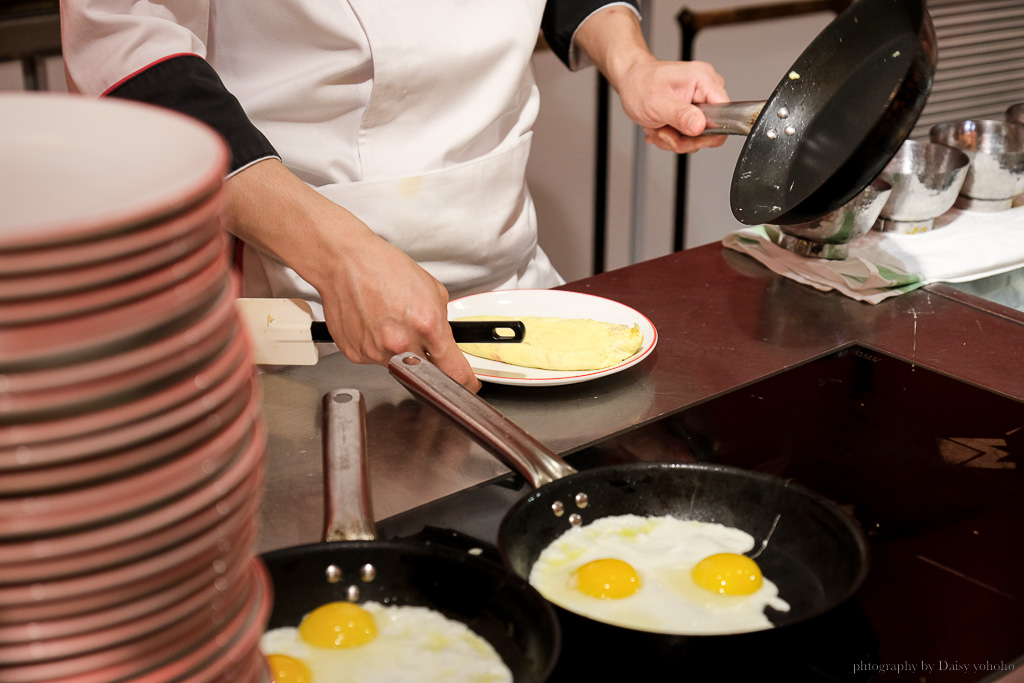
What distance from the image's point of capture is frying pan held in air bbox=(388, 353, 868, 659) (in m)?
0.81

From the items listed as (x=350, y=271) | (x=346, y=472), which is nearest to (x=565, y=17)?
(x=350, y=271)

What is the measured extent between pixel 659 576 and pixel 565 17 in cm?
123

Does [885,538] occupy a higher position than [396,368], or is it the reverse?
[396,368]

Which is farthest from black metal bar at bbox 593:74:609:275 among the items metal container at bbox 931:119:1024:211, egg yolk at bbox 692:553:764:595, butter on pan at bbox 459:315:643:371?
egg yolk at bbox 692:553:764:595

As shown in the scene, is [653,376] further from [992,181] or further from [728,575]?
[992,181]

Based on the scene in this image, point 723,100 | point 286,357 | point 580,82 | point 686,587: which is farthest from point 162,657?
point 580,82

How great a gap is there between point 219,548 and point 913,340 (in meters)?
1.14

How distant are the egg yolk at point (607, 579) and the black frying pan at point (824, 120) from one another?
0.62m

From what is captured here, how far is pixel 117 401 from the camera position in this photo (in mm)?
356

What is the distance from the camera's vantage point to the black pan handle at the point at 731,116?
1.36m

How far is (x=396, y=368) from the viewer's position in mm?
986

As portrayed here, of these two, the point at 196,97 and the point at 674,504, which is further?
the point at 196,97

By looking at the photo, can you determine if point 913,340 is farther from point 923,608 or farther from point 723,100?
point 923,608

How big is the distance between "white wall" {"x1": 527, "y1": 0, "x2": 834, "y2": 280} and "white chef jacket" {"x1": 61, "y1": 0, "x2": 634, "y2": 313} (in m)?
1.59
